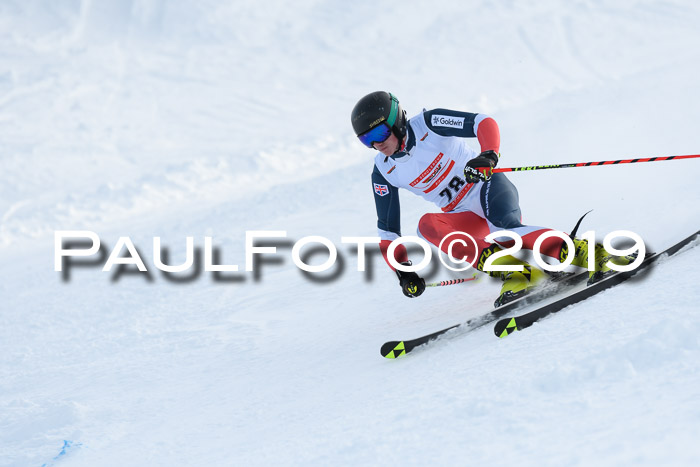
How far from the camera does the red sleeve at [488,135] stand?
13.1 feet

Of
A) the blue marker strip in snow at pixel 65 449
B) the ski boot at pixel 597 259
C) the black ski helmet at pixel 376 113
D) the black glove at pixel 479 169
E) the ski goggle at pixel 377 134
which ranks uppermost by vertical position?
the black ski helmet at pixel 376 113

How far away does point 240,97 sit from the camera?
2738 cm

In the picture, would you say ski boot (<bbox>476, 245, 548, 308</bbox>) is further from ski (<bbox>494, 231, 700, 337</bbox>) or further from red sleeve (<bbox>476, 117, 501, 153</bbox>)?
red sleeve (<bbox>476, 117, 501, 153</bbox>)

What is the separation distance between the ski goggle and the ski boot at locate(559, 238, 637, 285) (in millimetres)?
1207

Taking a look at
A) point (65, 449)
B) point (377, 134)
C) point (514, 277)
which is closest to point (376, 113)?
point (377, 134)

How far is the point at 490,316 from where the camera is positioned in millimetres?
3785

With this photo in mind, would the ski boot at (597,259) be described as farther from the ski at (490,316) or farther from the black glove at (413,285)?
the black glove at (413,285)

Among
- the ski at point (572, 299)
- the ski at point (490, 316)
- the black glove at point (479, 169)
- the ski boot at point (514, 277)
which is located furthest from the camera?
the ski boot at point (514, 277)

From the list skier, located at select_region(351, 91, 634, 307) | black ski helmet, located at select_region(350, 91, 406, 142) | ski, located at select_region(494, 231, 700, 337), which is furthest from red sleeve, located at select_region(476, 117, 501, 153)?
ski, located at select_region(494, 231, 700, 337)

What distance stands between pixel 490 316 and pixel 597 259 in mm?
685

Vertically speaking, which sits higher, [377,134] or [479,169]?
[377,134]

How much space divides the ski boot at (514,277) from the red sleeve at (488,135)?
655mm

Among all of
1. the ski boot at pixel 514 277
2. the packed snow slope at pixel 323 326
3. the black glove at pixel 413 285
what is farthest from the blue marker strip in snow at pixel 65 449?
the ski boot at pixel 514 277

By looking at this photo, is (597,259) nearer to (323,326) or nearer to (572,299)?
(572,299)
